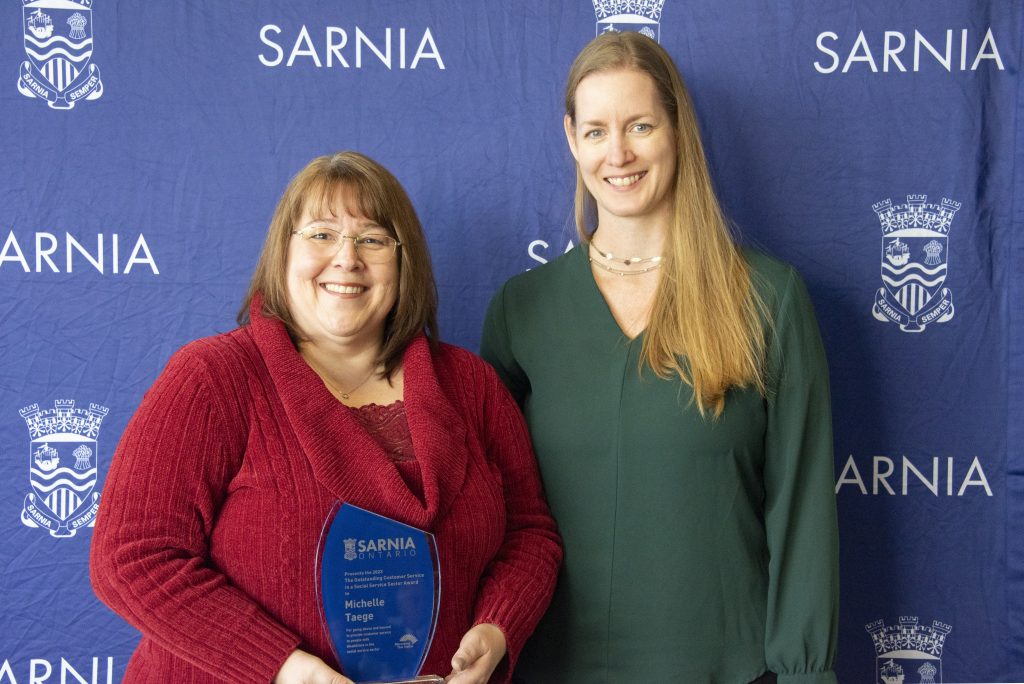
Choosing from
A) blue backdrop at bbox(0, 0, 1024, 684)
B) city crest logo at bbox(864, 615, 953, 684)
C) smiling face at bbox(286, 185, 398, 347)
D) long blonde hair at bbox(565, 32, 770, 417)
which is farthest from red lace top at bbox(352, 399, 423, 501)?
city crest logo at bbox(864, 615, 953, 684)

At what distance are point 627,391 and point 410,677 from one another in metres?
0.51

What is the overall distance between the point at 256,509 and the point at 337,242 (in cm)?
37

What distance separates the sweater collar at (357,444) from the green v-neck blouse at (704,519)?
238mm

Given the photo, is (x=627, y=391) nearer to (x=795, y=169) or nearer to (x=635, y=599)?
(x=635, y=599)

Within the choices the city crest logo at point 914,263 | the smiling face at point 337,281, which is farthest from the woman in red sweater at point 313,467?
the city crest logo at point 914,263

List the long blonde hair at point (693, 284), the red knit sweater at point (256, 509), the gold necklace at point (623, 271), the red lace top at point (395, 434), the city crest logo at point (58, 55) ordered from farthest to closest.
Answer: the city crest logo at point (58, 55) → the gold necklace at point (623, 271) → the long blonde hair at point (693, 284) → the red lace top at point (395, 434) → the red knit sweater at point (256, 509)

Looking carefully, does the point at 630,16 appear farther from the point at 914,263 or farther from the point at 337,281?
the point at 337,281

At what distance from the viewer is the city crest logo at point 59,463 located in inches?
65.8

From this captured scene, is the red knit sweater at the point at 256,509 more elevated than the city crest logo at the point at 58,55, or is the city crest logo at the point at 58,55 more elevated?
the city crest logo at the point at 58,55

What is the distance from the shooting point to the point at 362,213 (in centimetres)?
128

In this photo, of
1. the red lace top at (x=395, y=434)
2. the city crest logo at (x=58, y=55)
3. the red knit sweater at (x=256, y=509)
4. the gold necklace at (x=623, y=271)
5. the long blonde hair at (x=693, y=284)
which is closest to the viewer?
the red knit sweater at (x=256, y=509)

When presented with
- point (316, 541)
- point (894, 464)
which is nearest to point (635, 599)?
point (316, 541)

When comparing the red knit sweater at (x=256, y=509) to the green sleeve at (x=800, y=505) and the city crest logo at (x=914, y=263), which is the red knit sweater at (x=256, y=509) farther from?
the city crest logo at (x=914, y=263)

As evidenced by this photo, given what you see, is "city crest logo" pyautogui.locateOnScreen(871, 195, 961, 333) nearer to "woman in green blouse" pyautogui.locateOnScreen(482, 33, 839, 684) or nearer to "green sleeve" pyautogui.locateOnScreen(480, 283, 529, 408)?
"woman in green blouse" pyautogui.locateOnScreen(482, 33, 839, 684)
